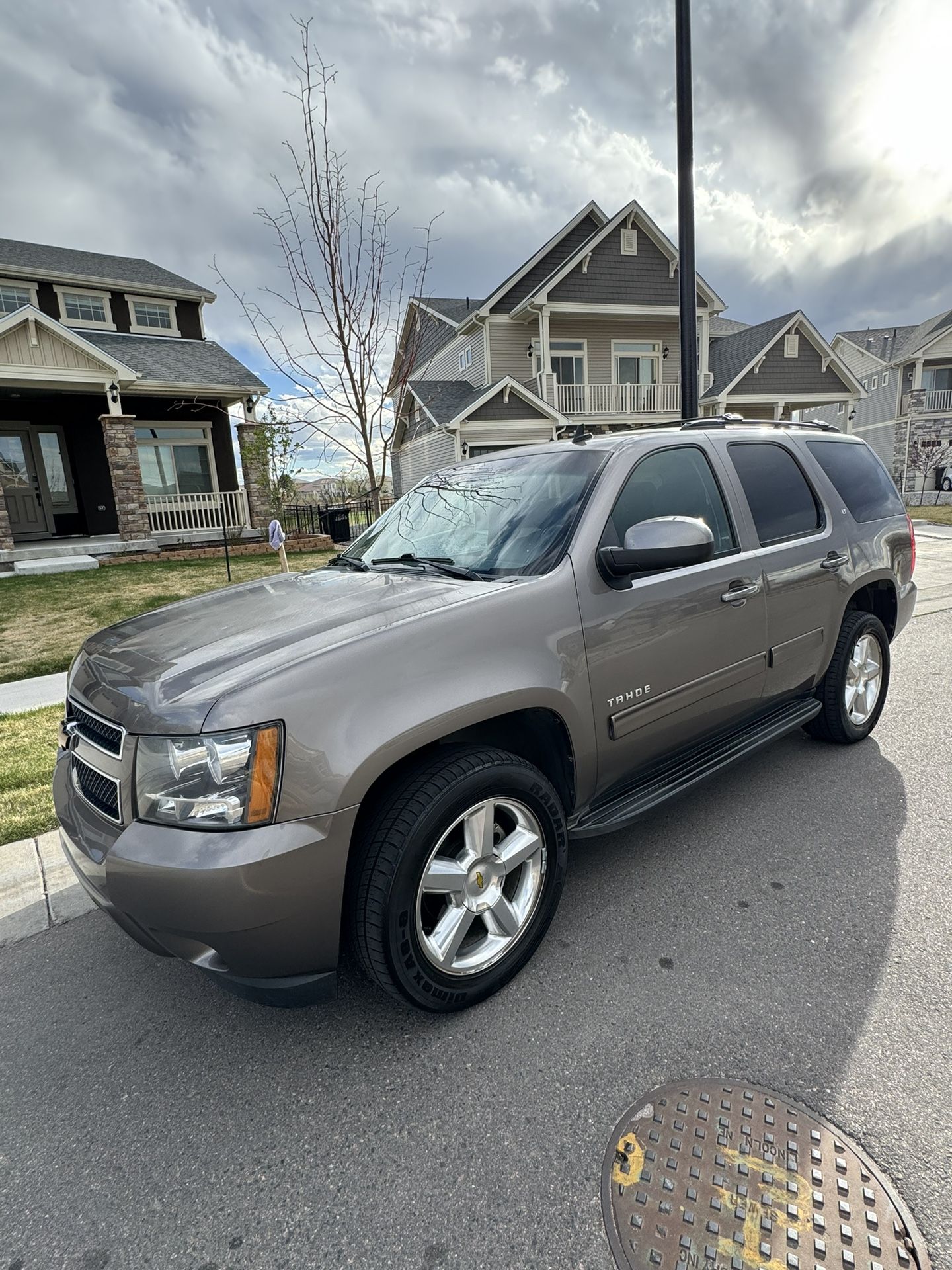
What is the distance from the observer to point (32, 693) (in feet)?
19.4

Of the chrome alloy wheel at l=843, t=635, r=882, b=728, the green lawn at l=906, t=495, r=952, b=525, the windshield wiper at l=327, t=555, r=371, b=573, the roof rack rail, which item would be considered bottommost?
the green lawn at l=906, t=495, r=952, b=525

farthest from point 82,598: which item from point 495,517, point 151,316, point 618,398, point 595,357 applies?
point 595,357

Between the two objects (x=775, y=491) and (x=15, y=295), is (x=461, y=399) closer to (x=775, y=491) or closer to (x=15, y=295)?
(x=15, y=295)

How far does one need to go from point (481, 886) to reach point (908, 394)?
38.6 m

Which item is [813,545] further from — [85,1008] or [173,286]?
[173,286]

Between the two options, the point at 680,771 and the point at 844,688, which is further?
the point at 844,688

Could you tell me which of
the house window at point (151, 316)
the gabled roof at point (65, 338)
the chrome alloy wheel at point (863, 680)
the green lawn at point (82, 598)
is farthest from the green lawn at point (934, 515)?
the house window at point (151, 316)

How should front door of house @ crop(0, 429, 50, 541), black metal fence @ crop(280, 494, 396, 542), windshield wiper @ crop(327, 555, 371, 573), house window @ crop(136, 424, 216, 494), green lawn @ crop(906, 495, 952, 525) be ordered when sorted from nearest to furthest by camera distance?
windshield wiper @ crop(327, 555, 371, 573) < black metal fence @ crop(280, 494, 396, 542) < front door of house @ crop(0, 429, 50, 541) < house window @ crop(136, 424, 216, 494) < green lawn @ crop(906, 495, 952, 525)

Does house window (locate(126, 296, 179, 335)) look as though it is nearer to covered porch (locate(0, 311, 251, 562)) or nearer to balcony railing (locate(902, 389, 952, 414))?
covered porch (locate(0, 311, 251, 562))

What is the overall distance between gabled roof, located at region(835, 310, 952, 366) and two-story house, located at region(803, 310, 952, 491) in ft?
0.16

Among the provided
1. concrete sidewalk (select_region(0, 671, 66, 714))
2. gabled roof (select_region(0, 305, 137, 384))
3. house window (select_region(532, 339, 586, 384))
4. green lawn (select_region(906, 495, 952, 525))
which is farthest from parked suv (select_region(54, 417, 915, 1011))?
house window (select_region(532, 339, 586, 384))

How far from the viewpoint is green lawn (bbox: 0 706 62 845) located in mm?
3514

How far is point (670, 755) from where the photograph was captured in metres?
2.90

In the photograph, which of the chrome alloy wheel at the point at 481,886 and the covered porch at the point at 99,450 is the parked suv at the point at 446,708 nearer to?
the chrome alloy wheel at the point at 481,886
